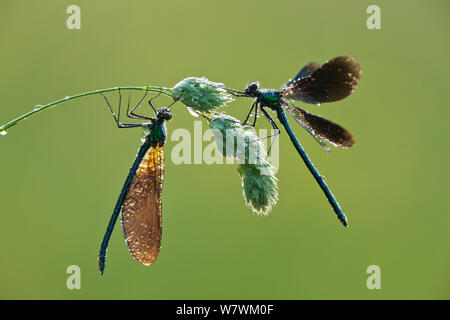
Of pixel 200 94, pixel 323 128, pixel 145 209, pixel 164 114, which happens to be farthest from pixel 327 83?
pixel 145 209

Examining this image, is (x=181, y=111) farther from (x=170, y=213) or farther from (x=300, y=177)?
(x=300, y=177)

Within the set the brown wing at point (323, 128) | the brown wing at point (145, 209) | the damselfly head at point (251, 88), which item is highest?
the damselfly head at point (251, 88)

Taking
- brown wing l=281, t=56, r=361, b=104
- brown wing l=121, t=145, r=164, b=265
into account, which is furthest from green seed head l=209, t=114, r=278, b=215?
brown wing l=281, t=56, r=361, b=104

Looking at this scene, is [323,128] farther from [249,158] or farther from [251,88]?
[249,158]

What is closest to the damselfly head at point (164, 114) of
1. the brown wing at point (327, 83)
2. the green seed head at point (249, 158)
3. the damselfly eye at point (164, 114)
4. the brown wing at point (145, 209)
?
the damselfly eye at point (164, 114)

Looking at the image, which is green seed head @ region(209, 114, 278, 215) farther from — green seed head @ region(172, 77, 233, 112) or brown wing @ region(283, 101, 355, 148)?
brown wing @ region(283, 101, 355, 148)

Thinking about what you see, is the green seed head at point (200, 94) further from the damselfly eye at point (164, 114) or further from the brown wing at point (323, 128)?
the brown wing at point (323, 128)
